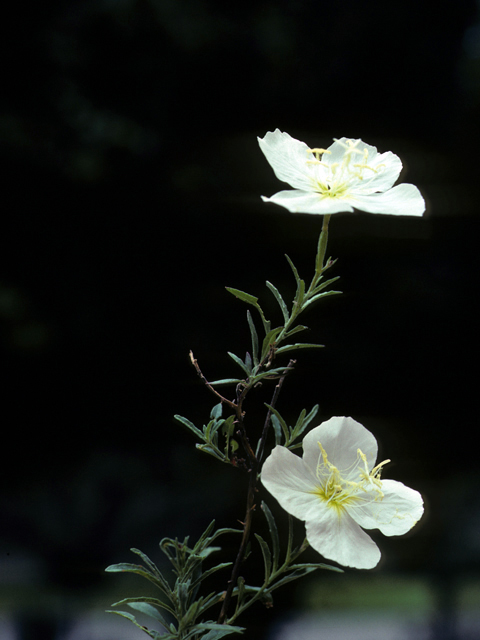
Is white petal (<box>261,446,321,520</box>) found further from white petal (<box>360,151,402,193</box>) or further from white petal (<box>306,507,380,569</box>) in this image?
white petal (<box>360,151,402,193</box>)

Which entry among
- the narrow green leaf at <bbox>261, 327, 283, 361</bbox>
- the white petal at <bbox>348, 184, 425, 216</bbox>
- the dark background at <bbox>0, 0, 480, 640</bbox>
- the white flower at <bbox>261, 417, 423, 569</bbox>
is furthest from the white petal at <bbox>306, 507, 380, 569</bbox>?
the dark background at <bbox>0, 0, 480, 640</bbox>

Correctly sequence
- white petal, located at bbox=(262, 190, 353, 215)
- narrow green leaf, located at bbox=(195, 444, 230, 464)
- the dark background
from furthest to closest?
the dark background < narrow green leaf, located at bbox=(195, 444, 230, 464) < white petal, located at bbox=(262, 190, 353, 215)

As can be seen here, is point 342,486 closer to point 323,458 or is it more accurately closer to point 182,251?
point 323,458

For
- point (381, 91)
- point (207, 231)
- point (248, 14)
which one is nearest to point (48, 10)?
point (248, 14)

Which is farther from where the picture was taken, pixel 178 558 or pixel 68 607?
pixel 68 607

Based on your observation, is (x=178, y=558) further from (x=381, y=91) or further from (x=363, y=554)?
(x=381, y=91)

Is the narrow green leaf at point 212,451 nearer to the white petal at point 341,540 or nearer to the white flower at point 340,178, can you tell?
the white petal at point 341,540
